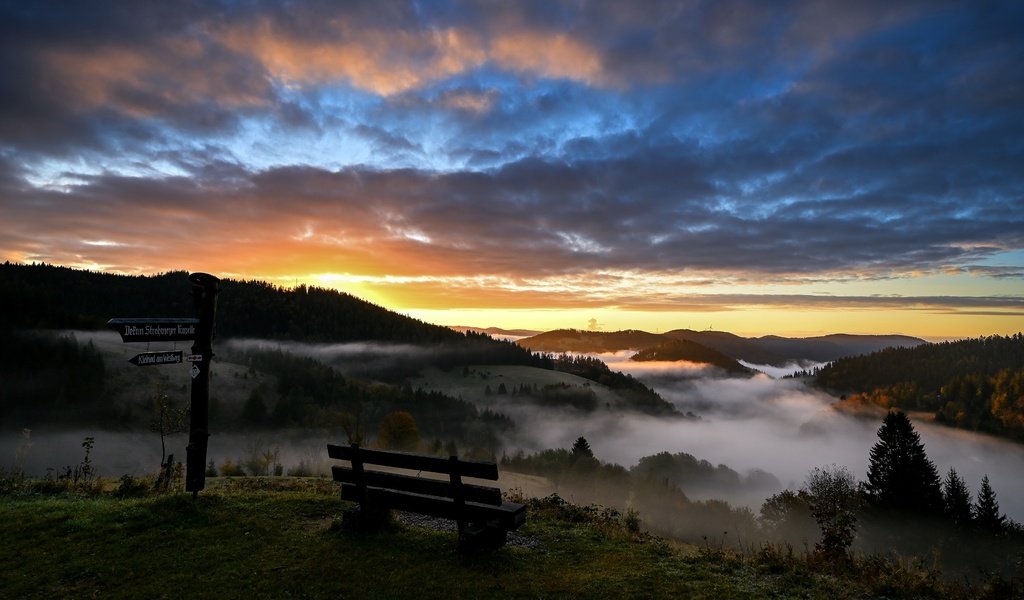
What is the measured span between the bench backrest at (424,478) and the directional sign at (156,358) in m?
5.12

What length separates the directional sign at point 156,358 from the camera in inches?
464

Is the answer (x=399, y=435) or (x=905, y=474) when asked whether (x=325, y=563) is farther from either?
(x=905, y=474)

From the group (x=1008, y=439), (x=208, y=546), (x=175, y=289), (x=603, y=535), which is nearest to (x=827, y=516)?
(x=603, y=535)

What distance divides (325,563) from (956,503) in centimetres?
7731

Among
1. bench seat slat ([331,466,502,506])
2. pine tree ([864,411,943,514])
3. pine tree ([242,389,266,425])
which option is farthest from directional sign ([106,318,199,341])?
pine tree ([242,389,266,425])

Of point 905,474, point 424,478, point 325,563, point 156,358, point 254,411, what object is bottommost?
point 254,411

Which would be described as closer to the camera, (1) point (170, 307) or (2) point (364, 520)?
(2) point (364, 520)

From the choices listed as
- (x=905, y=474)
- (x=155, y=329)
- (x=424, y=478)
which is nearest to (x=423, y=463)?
(x=424, y=478)

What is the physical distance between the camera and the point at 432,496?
9.91m

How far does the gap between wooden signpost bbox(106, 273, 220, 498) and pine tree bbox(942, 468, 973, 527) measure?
246 feet

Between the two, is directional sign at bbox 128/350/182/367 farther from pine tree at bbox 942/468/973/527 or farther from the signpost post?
pine tree at bbox 942/468/973/527

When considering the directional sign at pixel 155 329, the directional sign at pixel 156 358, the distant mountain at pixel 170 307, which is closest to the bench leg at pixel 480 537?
the directional sign at pixel 156 358

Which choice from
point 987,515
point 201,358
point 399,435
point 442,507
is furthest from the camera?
point 399,435

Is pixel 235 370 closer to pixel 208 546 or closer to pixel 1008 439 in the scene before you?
pixel 208 546
